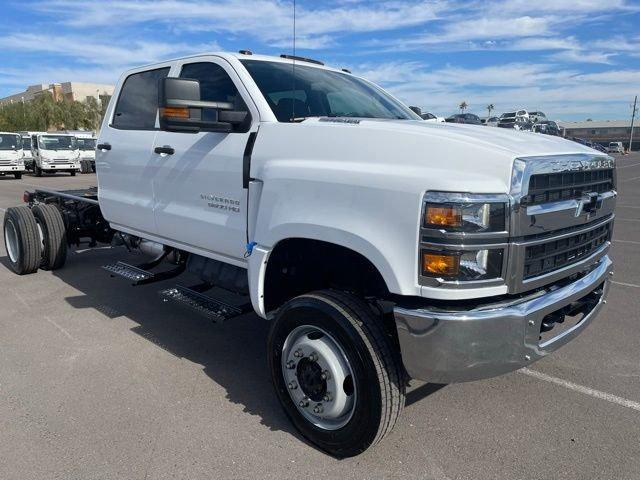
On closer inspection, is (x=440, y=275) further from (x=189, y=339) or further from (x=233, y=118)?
(x=189, y=339)

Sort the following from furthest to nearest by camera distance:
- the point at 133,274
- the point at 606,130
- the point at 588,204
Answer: the point at 606,130 < the point at 133,274 < the point at 588,204

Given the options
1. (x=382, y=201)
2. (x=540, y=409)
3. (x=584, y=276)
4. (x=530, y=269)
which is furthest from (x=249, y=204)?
(x=540, y=409)

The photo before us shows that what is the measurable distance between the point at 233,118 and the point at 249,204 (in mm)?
571

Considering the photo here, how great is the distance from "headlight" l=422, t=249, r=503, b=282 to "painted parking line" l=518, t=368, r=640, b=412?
69.2 inches

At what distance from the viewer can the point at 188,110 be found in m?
3.20

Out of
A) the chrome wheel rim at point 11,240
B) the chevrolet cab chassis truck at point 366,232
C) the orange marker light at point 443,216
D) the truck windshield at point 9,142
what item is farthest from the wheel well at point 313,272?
the truck windshield at point 9,142

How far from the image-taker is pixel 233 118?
3406 millimetres

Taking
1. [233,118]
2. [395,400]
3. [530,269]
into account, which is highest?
[233,118]

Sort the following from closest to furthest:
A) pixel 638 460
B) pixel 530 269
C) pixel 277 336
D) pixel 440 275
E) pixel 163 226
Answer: pixel 440 275 → pixel 530 269 → pixel 638 460 → pixel 277 336 → pixel 163 226

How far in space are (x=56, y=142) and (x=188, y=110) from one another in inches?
1025

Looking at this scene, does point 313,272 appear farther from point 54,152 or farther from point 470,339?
point 54,152

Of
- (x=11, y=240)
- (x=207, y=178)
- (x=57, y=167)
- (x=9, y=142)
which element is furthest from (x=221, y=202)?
(x=9, y=142)

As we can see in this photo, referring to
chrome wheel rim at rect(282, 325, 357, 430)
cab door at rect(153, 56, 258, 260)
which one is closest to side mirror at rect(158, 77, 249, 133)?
cab door at rect(153, 56, 258, 260)

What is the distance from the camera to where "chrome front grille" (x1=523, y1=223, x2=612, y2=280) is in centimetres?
254
